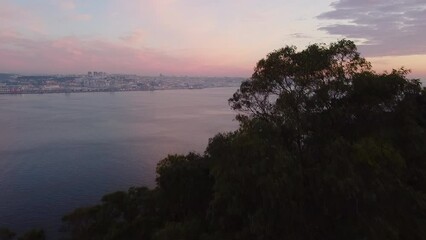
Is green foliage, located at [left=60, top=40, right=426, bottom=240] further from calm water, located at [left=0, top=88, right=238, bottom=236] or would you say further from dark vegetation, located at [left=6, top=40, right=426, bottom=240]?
calm water, located at [left=0, top=88, right=238, bottom=236]

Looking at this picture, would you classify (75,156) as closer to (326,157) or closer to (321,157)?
(321,157)

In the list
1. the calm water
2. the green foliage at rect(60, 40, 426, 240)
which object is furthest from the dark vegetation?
the calm water

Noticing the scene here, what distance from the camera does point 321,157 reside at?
992 centimetres

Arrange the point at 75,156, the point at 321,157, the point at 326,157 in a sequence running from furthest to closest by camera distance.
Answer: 1. the point at 75,156
2. the point at 321,157
3. the point at 326,157

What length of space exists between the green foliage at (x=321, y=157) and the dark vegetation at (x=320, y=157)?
26 mm

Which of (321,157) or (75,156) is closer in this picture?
(321,157)

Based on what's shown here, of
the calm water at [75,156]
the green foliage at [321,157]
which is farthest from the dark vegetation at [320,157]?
the calm water at [75,156]

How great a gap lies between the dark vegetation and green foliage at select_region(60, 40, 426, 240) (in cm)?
3

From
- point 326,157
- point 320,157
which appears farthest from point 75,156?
point 326,157

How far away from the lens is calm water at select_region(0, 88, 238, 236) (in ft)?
92.7

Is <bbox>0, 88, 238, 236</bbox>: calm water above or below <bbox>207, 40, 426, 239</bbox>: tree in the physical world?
below

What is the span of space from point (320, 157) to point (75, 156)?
38.4m

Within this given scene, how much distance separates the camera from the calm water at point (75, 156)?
2827 cm

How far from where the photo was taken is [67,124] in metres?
70.1
